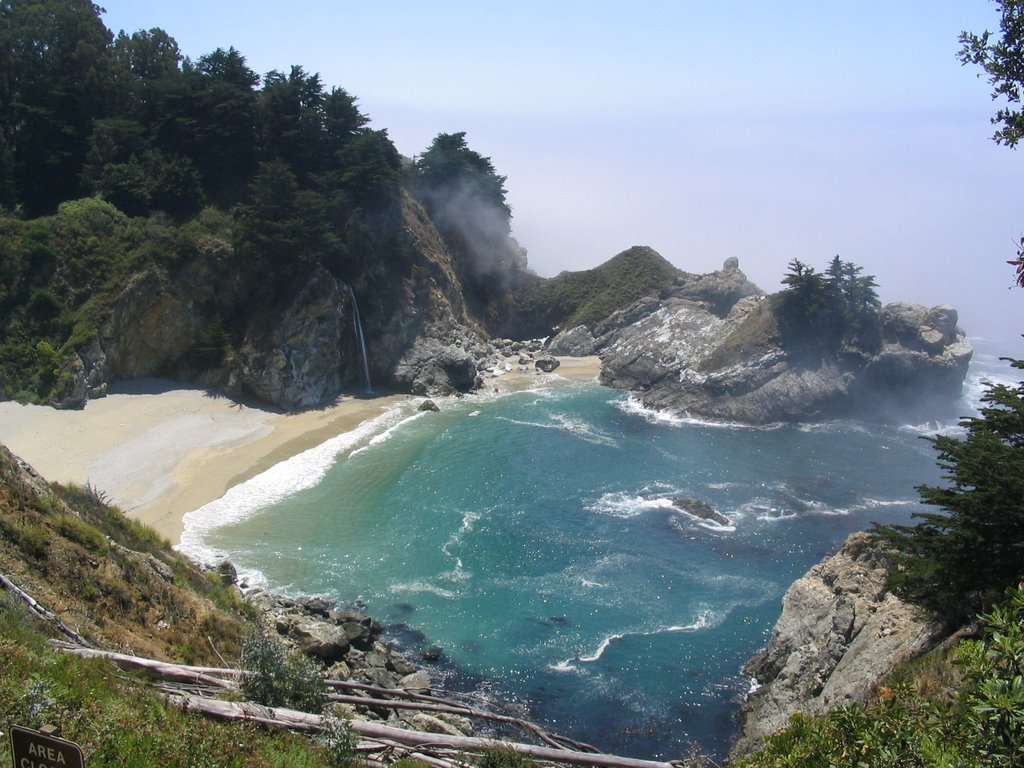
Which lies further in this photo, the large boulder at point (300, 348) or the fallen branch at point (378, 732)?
the large boulder at point (300, 348)

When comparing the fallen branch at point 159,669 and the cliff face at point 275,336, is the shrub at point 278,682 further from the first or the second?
the cliff face at point 275,336

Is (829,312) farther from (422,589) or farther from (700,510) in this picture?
(422,589)

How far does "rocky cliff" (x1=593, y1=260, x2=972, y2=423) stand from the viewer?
5288 centimetres

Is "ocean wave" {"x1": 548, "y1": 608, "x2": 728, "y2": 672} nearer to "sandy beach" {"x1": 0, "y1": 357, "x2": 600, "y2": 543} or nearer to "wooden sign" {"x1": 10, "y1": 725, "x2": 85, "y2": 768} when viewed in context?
"sandy beach" {"x1": 0, "y1": 357, "x2": 600, "y2": 543}

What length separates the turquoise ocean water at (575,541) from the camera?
22.7 meters

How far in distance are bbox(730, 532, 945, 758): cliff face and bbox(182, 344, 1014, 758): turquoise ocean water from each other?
1.39m

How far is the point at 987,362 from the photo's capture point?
83188 mm

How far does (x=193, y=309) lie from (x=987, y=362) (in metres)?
81.4

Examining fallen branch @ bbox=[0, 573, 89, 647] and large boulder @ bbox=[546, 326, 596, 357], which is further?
large boulder @ bbox=[546, 326, 596, 357]

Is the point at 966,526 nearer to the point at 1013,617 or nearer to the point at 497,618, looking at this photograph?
the point at 1013,617

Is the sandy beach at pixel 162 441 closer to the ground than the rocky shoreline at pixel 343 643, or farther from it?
farther from it

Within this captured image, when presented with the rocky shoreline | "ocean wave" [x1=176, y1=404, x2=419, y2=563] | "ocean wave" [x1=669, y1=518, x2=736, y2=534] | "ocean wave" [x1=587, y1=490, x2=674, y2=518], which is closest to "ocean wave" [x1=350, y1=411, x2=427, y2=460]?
"ocean wave" [x1=176, y1=404, x2=419, y2=563]

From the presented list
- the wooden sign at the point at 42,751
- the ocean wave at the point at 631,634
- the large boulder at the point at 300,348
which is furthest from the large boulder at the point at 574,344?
the wooden sign at the point at 42,751

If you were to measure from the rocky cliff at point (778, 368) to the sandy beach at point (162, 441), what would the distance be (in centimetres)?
2246
